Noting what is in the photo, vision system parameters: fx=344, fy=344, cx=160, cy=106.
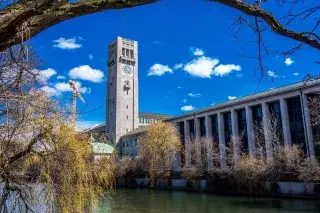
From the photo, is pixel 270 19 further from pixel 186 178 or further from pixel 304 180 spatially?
pixel 186 178

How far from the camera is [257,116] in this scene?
2163 inches

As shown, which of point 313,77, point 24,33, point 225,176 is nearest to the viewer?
point 24,33

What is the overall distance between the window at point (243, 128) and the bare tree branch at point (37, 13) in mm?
53933

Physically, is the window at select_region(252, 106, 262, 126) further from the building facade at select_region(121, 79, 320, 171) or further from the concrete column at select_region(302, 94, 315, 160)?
the concrete column at select_region(302, 94, 315, 160)

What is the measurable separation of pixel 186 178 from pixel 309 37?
1850 inches

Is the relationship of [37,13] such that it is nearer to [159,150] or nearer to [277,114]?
[277,114]

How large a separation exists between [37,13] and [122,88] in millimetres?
103833

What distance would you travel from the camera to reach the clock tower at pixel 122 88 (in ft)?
337

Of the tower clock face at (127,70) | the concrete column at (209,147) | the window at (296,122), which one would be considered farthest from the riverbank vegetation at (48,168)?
the tower clock face at (127,70)

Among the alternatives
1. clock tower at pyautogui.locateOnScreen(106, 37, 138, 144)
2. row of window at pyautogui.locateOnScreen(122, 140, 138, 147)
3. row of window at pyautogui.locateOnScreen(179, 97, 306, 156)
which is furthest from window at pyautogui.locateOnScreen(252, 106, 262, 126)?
clock tower at pyautogui.locateOnScreen(106, 37, 138, 144)

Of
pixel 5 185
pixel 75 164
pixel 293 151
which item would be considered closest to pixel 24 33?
pixel 5 185

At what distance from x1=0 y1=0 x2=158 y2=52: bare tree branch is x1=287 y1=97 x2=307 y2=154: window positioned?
4709 cm

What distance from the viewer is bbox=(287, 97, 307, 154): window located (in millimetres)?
46359

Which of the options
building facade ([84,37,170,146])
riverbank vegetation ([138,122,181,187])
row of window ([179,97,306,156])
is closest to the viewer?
row of window ([179,97,306,156])
